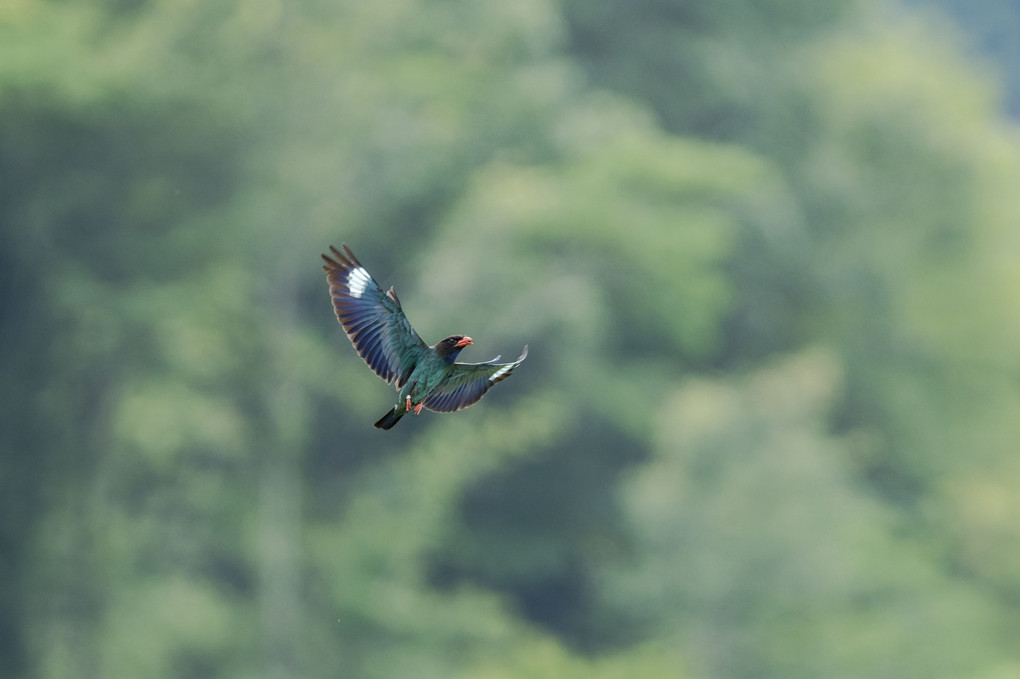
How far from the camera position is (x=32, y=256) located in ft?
70.6

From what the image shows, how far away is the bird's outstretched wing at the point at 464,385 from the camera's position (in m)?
6.37

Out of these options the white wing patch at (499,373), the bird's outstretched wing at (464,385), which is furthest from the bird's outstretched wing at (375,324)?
the white wing patch at (499,373)

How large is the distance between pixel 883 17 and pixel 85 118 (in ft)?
70.4

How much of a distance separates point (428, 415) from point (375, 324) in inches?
758

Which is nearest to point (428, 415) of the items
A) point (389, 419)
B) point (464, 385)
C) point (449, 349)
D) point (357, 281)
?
point (464, 385)

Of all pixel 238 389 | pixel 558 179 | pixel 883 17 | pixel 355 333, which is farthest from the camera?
pixel 883 17

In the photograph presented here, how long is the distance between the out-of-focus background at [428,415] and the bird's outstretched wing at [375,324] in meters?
14.9

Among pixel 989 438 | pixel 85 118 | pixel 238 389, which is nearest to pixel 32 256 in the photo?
pixel 85 118

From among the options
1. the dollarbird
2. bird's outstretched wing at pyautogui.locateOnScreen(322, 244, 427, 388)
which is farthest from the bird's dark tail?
bird's outstretched wing at pyautogui.locateOnScreen(322, 244, 427, 388)

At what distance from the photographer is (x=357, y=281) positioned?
251 inches

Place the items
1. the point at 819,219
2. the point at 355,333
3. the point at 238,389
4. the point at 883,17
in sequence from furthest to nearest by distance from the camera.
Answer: the point at 883,17 < the point at 819,219 < the point at 238,389 < the point at 355,333

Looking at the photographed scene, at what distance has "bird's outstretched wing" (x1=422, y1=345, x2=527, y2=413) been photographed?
6367 mm

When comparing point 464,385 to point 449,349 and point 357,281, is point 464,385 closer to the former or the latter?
point 449,349

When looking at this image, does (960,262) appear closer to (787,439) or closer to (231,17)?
(787,439)
